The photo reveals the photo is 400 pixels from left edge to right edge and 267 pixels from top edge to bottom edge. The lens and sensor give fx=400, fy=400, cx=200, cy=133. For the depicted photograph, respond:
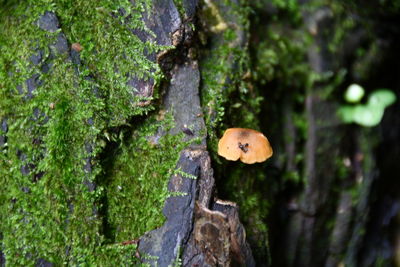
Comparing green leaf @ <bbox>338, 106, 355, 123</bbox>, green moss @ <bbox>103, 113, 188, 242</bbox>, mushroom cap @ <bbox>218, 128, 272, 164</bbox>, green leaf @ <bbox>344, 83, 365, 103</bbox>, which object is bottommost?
green moss @ <bbox>103, 113, 188, 242</bbox>

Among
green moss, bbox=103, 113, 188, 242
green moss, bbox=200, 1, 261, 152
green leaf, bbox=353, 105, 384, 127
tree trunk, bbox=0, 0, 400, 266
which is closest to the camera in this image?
tree trunk, bbox=0, 0, 400, 266

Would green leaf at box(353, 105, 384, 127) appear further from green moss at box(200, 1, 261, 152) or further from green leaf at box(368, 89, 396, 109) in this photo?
green moss at box(200, 1, 261, 152)

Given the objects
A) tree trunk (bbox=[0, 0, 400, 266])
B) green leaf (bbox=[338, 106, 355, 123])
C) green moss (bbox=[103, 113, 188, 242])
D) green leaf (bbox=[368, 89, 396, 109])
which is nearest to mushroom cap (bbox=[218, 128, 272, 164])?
tree trunk (bbox=[0, 0, 400, 266])

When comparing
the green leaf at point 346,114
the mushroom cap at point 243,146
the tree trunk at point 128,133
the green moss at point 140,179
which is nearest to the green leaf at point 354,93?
the green leaf at point 346,114

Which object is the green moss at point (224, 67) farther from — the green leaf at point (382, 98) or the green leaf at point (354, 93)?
the green leaf at point (382, 98)

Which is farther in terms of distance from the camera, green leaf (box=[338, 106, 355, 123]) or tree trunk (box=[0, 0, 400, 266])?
green leaf (box=[338, 106, 355, 123])

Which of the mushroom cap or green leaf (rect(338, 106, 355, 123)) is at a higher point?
green leaf (rect(338, 106, 355, 123))

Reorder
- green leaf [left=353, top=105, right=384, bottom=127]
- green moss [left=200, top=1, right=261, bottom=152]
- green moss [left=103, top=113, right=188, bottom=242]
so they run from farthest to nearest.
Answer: green leaf [left=353, top=105, right=384, bottom=127] < green moss [left=200, top=1, right=261, bottom=152] < green moss [left=103, top=113, right=188, bottom=242]
